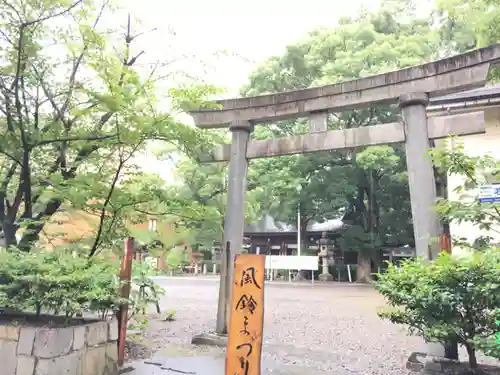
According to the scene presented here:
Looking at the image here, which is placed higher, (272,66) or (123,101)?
(272,66)

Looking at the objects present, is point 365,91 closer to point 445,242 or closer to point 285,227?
point 445,242

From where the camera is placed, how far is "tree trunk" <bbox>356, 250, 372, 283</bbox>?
84.0 feet

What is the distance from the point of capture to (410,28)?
23547 millimetres

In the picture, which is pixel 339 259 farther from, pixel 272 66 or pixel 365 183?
pixel 272 66


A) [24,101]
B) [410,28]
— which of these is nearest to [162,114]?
[24,101]

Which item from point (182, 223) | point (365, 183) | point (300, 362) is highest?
point (365, 183)

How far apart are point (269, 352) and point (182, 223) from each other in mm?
2717

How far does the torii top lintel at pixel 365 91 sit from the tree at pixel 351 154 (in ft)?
42.5

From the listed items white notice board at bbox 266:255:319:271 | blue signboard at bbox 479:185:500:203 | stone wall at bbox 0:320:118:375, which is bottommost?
stone wall at bbox 0:320:118:375

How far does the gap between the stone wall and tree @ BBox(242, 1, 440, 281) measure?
16.8 m

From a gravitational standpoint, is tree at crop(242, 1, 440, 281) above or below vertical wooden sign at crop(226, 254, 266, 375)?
above

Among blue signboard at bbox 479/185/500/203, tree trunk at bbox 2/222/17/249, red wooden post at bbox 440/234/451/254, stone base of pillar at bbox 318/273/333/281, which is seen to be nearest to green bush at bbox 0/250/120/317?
tree trunk at bbox 2/222/17/249

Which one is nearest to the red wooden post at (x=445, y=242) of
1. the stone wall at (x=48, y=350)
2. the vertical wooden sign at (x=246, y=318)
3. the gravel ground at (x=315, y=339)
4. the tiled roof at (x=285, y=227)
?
the gravel ground at (x=315, y=339)

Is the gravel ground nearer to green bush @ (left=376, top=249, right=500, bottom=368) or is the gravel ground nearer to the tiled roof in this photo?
green bush @ (left=376, top=249, right=500, bottom=368)
